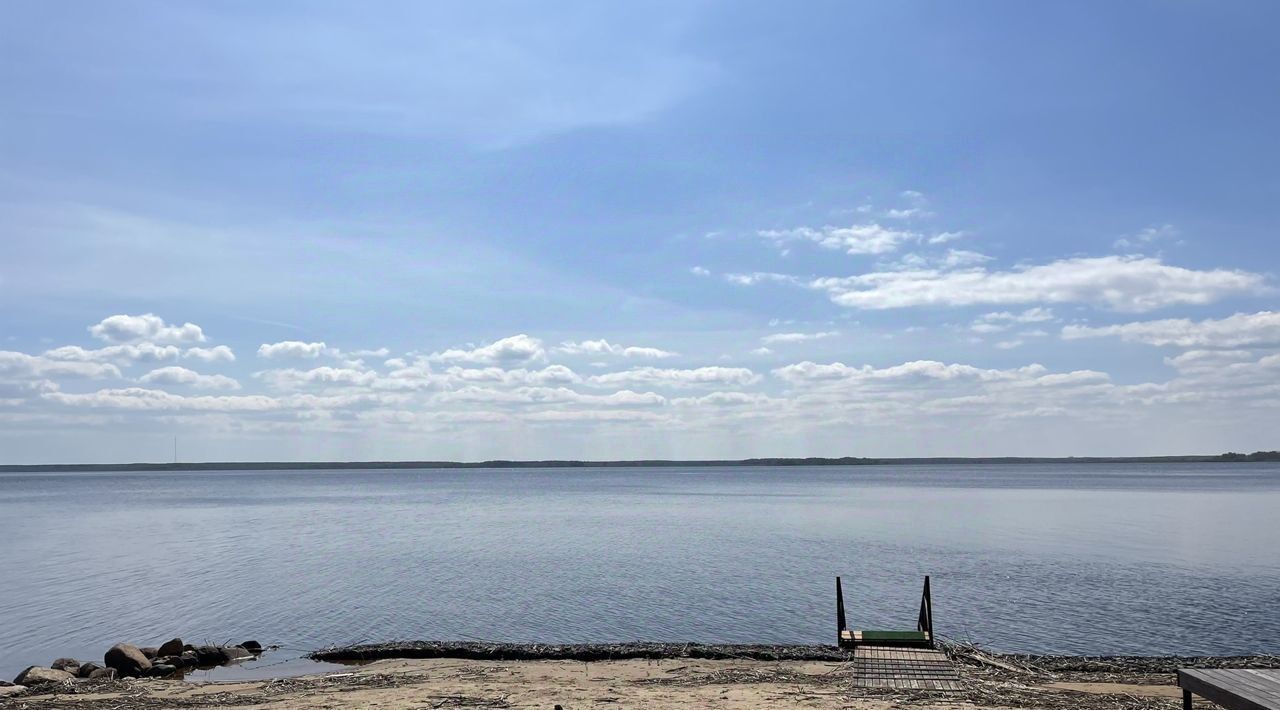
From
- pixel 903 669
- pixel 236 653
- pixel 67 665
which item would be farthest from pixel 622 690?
pixel 67 665

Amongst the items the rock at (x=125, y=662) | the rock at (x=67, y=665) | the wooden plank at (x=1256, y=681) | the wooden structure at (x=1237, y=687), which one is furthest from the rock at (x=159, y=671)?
the wooden plank at (x=1256, y=681)

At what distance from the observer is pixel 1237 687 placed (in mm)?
10258

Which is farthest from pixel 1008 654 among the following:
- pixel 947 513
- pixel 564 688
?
pixel 947 513

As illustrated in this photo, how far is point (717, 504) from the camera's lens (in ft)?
314

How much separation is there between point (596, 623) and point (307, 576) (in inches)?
677

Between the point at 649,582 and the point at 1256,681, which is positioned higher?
the point at 1256,681

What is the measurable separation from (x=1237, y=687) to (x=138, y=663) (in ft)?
66.6

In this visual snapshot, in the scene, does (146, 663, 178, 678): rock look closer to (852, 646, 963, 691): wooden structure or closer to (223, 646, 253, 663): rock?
(223, 646, 253, 663): rock

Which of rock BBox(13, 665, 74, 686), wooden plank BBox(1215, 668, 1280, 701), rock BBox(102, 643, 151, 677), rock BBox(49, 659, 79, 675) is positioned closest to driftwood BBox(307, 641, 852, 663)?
A: rock BBox(102, 643, 151, 677)

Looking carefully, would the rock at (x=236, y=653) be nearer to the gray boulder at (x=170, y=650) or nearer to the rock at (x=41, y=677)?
the gray boulder at (x=170, y=650)

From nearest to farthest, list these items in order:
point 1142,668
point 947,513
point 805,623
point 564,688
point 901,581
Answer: point 564,688 → point 1142,668 → point 805,623 → point 901,581 → point 947,513

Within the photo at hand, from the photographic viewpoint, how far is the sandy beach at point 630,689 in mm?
14828

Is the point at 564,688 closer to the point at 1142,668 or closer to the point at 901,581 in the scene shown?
the point at 1142,668

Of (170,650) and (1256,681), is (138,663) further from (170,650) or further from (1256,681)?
(1256,681)
